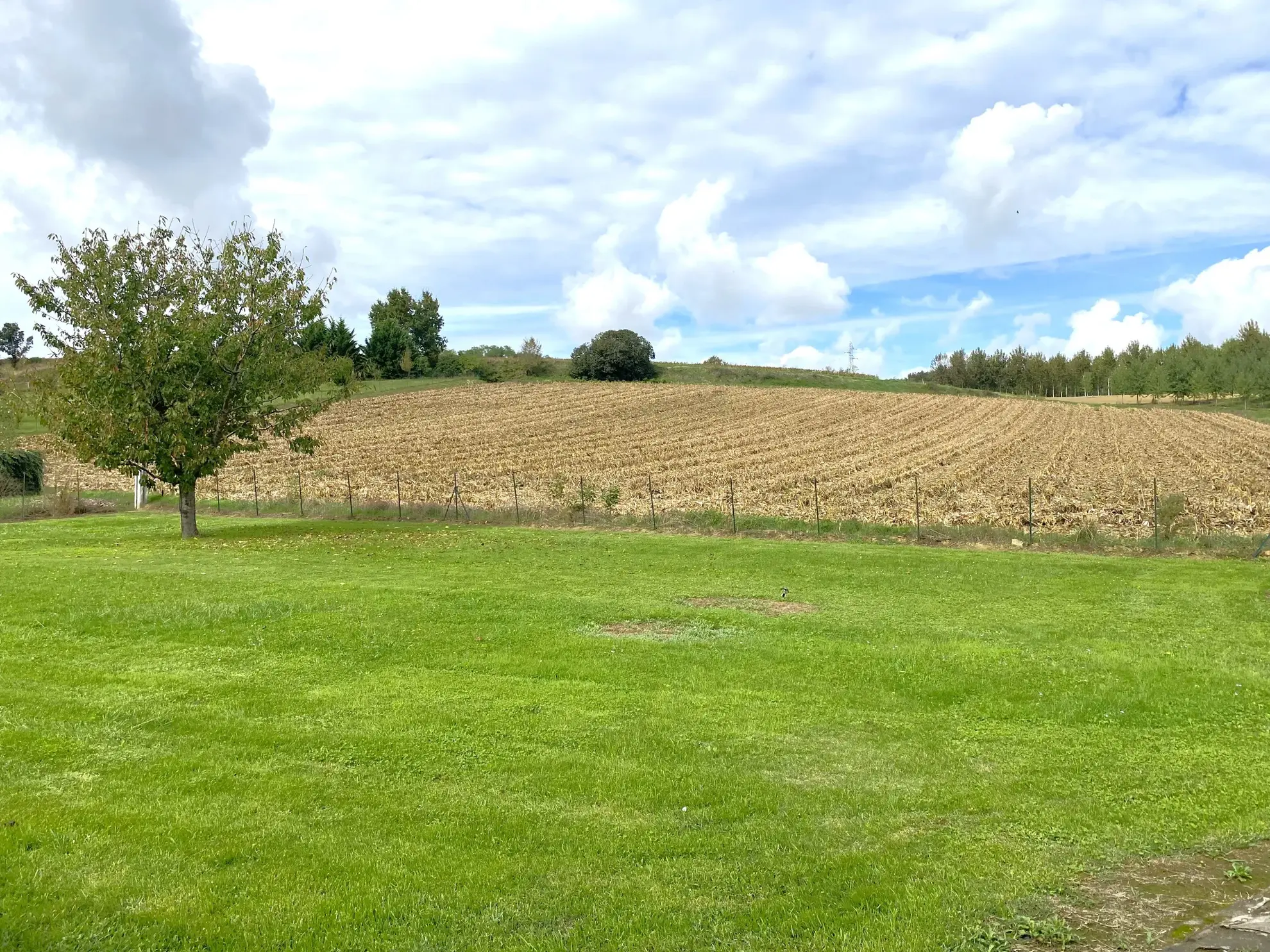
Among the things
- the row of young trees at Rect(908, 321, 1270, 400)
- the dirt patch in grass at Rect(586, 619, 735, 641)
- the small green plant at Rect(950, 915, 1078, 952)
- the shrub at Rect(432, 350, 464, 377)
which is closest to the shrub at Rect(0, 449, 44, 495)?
the dirt patch in grass at Rect(586, 619, 735, 641)

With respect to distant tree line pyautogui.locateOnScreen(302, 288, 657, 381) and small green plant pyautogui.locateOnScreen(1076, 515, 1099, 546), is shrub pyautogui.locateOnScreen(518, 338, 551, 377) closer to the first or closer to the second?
distant tree line pyautogui.locateOnScreen(302, 288, 657, 381)

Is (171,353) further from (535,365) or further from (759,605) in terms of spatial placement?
(535,365)

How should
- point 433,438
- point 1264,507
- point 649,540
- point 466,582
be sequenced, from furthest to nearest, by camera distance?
point 433,438 → point 1264,507 → point 649,540 → point 466,582

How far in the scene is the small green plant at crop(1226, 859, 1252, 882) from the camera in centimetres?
579

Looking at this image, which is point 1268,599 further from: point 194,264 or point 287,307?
point 194,264

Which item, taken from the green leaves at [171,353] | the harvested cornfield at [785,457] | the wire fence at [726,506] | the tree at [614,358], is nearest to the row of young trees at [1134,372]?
the harvested cornfield at [785,457]

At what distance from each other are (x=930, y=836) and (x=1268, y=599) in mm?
11399

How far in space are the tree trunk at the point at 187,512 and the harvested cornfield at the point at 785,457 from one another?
876 centimetres

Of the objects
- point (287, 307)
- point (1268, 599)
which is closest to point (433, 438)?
point (287, 307)

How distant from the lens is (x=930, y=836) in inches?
254

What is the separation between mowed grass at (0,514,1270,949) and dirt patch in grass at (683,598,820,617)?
262mm

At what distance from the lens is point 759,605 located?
1477 centimetres

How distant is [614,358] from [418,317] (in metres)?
26.0

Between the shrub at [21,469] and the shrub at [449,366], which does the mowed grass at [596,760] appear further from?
the shrub at [449,366]
